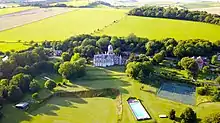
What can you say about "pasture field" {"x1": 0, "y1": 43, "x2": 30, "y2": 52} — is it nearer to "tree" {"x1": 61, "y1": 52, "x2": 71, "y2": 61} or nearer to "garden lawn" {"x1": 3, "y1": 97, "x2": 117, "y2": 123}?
"tree" {"x1": 61, "y1": 52, "x2": 71, "y2": 61}

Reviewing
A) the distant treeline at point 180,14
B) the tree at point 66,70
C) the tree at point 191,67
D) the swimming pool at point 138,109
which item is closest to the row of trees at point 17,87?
the tree at point 66,70

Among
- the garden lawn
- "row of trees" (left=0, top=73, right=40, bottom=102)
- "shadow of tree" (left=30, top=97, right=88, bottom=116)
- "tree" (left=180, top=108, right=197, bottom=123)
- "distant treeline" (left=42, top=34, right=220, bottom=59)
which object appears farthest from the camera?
"distant treeline" (left=42, top=34, right=220, bottom=59)

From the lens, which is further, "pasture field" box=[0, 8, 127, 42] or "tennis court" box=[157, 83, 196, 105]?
"pasture field" box=[0, 8, 127, 42]

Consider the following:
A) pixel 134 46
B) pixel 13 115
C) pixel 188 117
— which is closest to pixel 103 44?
pixel 134 46

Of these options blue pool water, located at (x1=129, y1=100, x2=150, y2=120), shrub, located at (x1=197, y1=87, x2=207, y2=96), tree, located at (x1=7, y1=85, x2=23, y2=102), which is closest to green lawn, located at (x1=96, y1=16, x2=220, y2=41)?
shrub, located at (x1=197, y1=87, x2=207, y2=96)

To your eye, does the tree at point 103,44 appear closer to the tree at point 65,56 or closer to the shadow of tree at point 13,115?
the tree at point 65,56

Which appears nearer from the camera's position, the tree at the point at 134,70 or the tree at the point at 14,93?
the tree at the point at 14,93
